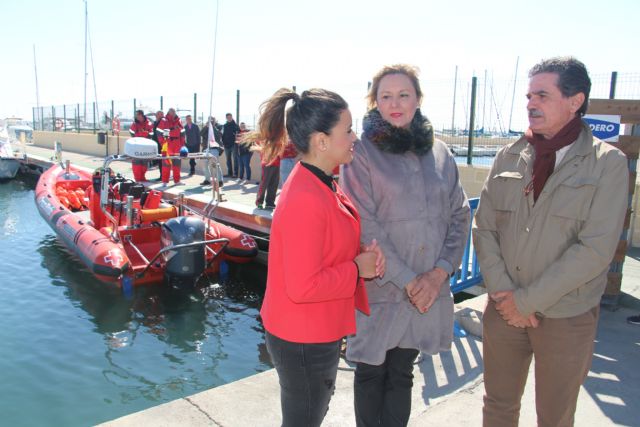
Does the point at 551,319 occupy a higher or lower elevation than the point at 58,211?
higher

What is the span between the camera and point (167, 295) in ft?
24.5

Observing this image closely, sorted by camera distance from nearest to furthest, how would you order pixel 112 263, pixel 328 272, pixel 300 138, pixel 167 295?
pixel 328 272, pixel 300 138, pixel 112 263, pixel 167 295

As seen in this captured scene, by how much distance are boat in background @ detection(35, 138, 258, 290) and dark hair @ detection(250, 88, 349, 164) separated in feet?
16.2

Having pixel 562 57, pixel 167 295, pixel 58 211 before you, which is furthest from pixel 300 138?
pixel 58 211

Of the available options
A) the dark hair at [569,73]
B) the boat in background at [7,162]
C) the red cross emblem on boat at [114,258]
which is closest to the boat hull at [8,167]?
the boat in background at [7,162]

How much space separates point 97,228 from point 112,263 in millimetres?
2036

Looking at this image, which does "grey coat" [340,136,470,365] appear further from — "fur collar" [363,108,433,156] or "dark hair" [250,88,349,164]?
"dark hair" [250,88,349,164]

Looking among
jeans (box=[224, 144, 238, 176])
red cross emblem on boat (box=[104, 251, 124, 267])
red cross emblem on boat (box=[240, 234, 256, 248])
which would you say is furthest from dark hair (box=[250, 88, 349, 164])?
jeans (box=[224, 144, 238, 176])

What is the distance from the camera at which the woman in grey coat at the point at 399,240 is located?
7.22 feet

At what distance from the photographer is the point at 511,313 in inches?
85.3

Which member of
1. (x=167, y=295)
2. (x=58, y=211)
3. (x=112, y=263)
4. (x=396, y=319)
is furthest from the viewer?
(x=58, y=211)

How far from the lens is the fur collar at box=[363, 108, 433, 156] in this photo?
87.4 inches

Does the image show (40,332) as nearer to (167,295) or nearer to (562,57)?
(167,295)

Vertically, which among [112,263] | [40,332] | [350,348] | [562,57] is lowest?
[40,332]
